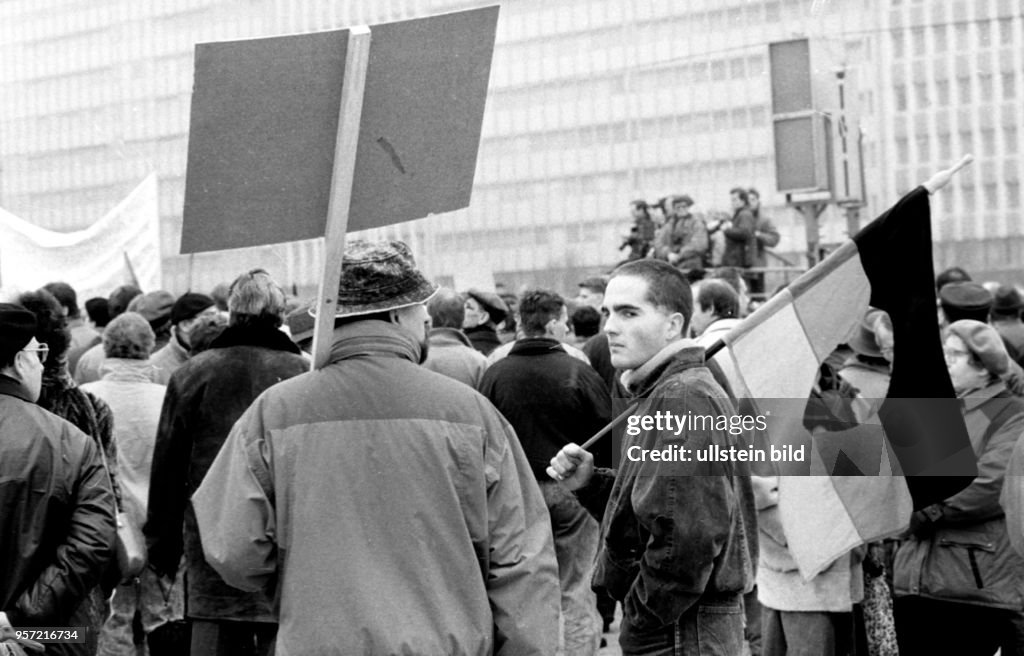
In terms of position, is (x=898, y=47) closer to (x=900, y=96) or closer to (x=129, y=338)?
(x=900, y=96)

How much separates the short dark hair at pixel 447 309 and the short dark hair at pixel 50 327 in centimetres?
305

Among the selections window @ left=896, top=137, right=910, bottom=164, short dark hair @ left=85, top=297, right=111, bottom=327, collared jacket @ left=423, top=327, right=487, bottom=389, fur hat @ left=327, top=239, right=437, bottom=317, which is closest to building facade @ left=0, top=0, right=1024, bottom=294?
window @ left=896, top=137, right=910, bottom=164

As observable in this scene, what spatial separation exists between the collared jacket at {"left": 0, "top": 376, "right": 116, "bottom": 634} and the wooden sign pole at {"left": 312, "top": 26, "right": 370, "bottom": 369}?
56.7 inches

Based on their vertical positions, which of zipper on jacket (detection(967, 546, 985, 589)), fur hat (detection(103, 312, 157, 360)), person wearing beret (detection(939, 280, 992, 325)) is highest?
fur hat (detection(103, 312, 157, 360))

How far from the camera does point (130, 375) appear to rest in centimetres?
693

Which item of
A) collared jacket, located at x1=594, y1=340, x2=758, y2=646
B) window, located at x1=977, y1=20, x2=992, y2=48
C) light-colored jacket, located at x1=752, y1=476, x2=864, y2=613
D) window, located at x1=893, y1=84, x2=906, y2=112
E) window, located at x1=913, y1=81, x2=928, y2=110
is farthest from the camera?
window, located at x1=893, y1=84, x2=906, y2=112

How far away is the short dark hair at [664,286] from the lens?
4801 mm

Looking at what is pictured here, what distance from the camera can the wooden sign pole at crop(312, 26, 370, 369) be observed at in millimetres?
3621

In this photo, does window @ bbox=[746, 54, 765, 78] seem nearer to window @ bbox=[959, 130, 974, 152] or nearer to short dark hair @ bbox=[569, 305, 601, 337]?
window @ bbox=[959, 130, 974, 152]

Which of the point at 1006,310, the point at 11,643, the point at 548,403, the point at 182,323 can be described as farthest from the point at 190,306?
the point at 1006,310

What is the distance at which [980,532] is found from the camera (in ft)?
20.2

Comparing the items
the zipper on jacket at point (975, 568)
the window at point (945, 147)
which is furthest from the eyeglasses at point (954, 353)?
the window at point (945, 147)

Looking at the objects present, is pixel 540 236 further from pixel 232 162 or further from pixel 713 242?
pixel 232 162

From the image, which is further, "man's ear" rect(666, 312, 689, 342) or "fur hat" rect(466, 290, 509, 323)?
"fur hat" rect(466, 290, 509, 323)
